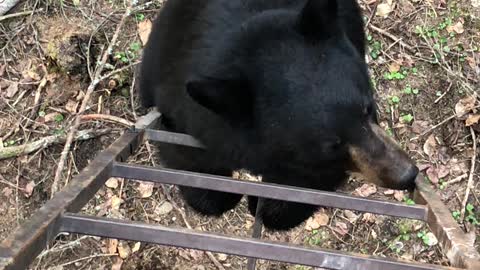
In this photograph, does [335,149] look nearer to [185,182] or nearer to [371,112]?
[371,112]

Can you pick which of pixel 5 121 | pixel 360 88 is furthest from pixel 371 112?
pixel 5 121

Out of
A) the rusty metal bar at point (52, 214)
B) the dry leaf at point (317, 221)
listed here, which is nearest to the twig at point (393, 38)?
the dry leaf at point (317, 221)

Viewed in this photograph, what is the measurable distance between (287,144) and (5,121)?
9.00ft

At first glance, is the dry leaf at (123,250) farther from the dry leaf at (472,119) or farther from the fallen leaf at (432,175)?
the dry leaf at (472,119)

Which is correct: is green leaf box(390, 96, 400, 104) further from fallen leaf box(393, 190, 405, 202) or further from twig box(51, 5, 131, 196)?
twig box(51, 5, 131, 196)

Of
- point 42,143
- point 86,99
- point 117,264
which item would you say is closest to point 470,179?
point 117,264

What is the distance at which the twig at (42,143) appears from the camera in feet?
15.0

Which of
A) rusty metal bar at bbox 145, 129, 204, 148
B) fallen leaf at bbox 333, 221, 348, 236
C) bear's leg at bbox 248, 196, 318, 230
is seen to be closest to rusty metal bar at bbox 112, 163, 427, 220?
rusty metal bar at bbox 145, 129, 204, 148

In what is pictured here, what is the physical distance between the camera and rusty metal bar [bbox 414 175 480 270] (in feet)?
6.95

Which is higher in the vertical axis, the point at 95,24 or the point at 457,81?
the point at 95,24

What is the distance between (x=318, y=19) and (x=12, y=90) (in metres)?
2.90

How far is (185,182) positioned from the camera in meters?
2.56

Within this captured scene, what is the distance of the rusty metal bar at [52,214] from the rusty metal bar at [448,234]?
4.12ft

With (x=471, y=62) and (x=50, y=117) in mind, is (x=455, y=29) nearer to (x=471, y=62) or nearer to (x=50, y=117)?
(x=471, y=62)
